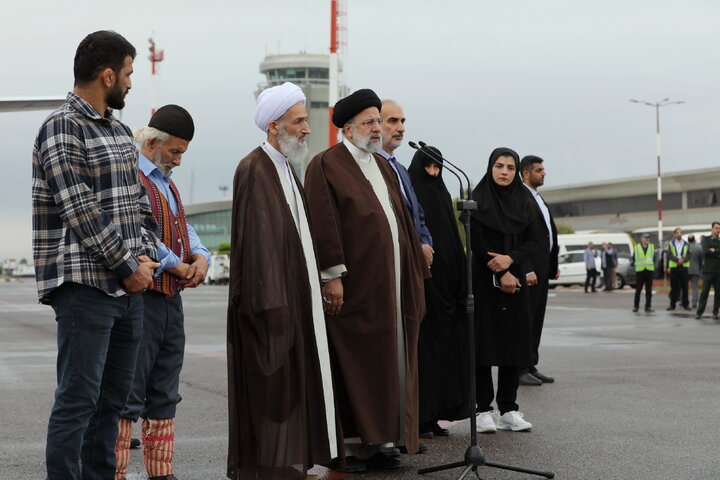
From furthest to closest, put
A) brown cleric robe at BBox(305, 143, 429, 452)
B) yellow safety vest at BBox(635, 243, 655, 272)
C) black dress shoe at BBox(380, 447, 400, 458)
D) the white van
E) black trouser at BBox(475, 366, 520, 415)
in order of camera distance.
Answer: the white van, yellow safety vest at BBox(635, 243, 655, 272), black trouser at BBox(475, 366, 520, 415), black dress shoe at BBox(380, 447, 400, 458), brown cleric robe at BBox(305, 143, 429, 452)

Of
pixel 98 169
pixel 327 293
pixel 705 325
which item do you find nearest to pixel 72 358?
pixel 98 169

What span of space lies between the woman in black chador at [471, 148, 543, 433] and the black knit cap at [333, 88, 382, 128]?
1.32 metres

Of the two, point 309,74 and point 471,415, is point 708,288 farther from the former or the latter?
point 309,74

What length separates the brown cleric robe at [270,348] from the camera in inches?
191

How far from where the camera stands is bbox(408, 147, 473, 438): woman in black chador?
6.47 meters

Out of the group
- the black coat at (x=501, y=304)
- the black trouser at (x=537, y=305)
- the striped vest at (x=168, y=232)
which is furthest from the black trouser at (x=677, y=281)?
the striped vest at (x=168, y=232)

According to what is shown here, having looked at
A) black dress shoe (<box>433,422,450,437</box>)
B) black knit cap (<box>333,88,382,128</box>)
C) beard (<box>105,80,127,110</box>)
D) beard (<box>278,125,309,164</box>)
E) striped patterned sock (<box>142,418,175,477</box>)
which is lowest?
black dress shoe (<box>433,422,450,437</box>)

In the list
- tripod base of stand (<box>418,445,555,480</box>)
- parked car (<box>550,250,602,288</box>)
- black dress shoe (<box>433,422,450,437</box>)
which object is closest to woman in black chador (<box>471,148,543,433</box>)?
black dress shoe (<box>433,422,450,437</box>)

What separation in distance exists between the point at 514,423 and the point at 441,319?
3.19ft

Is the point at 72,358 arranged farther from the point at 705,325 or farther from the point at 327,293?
the point at 705,325

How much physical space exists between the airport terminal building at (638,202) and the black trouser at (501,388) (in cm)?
7188

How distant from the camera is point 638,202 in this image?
89.4 m

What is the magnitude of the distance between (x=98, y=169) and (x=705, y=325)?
1650 cm

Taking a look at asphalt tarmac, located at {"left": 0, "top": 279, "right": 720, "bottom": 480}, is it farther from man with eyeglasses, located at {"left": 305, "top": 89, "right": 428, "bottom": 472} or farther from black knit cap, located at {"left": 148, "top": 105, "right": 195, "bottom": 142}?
black knit cap, located at {"left": 148, "top": 105, "right": 195, "bottom": 142}
